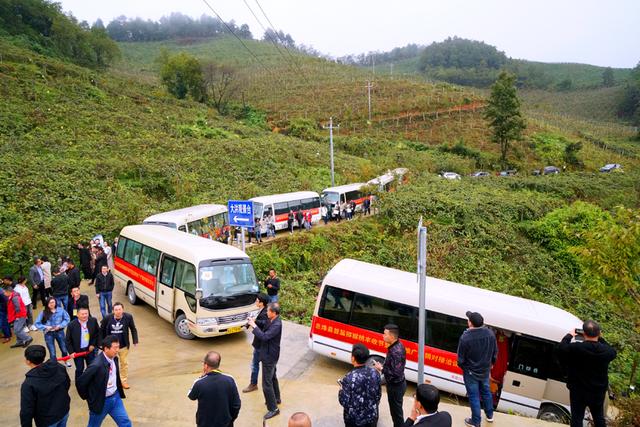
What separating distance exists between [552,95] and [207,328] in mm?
128736

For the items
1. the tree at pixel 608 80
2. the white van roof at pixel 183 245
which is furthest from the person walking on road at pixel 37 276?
the tree at pixel 608 80

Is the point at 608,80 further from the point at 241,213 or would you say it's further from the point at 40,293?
the point at 40,293

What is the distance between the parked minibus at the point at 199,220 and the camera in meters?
17.1

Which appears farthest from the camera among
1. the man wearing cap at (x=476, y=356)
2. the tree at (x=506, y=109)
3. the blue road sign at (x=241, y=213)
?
the tree at (x=506, y=109)

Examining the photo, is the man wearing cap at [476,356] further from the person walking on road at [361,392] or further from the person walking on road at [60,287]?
the person walking on road at [60,287]

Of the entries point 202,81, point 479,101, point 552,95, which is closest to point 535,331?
point 202,81

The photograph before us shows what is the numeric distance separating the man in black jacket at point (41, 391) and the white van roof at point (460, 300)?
6.05 meters

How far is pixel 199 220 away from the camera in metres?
18.7

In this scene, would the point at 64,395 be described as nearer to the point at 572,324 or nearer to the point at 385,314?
the point at 385,314

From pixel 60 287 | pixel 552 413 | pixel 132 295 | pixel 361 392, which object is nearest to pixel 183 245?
pixel 60 287

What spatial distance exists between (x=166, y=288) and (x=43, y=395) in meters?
6.42

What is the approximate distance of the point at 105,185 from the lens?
23.4 meters

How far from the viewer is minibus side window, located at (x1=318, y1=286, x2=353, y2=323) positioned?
33.4 feet

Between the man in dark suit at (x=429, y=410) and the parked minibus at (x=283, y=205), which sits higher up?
the man in dark suit at (x=429, y=410)
